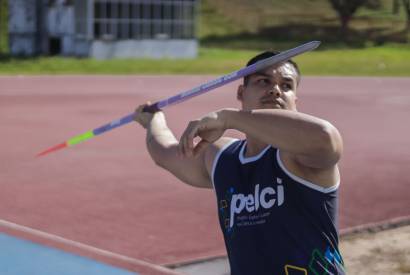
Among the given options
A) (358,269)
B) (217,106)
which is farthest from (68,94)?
(358,269)

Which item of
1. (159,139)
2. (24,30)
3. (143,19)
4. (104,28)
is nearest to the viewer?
(159,139)

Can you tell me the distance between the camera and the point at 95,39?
3030 cm

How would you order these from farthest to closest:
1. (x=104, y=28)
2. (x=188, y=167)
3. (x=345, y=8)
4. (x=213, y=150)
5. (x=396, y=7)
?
1. (x=396, y=7)
2. (x=345, y=8)
3. (x=104, y=28)
4. (x=188, y=167)
5. (x=213, y=150)

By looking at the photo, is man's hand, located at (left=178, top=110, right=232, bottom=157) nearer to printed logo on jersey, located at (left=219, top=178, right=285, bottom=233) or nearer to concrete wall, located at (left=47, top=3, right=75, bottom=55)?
printed logo on jersey, located at (left=219, top=178, right=285, bottom=233)

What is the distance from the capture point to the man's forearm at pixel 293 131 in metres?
2.13

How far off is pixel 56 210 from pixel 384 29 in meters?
38.4

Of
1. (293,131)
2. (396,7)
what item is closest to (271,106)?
(293,131)

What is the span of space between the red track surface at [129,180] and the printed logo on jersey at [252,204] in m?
3.31

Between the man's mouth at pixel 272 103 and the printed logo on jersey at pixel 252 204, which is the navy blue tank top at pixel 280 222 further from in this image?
the man's mouth at pixel 272 103

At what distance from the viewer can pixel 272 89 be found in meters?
2.30

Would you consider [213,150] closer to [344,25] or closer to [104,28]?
[104,28]

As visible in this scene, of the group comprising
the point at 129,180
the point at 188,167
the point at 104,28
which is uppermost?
the point at 188,167

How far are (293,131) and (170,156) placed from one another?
35.5 inches

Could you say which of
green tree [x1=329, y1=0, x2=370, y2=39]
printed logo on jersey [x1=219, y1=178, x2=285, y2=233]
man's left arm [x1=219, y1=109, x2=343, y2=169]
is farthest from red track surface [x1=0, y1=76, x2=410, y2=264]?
green tree [x1=329, y1=0, x2=370, y2=39]
